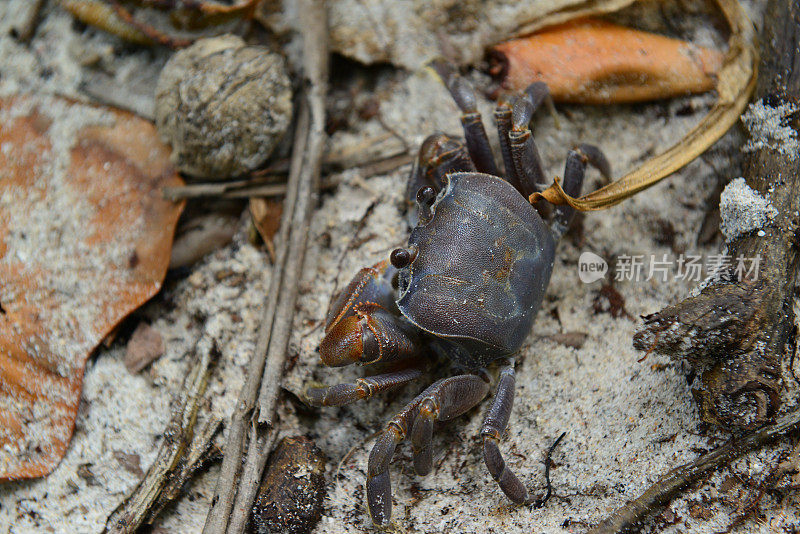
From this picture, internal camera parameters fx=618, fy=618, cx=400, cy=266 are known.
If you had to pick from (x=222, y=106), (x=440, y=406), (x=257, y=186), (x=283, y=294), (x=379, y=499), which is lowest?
(x=379, y=499)

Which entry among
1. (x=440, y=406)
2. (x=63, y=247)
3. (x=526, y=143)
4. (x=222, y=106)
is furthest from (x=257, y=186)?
(x=440, y=406)

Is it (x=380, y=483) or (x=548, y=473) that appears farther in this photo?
(x=548, y=473)

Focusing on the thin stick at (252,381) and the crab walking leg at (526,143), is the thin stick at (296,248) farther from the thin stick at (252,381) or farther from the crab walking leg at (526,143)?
the crab walking leg at (526,143)

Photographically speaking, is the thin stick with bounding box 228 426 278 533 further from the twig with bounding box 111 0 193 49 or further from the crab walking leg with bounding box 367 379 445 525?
the twig with bounding box 111 0 193 49

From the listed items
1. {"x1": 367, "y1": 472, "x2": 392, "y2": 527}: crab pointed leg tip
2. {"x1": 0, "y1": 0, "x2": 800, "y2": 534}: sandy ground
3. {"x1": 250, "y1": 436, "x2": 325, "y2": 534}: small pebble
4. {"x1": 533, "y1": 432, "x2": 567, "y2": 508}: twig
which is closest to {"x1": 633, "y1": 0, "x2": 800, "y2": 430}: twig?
{"x1": 0, "y1": 0, "x2": 800, "y2": 534}: sandy ground

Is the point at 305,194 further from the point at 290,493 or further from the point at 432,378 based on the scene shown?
the point at 290,493

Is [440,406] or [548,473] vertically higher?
[440,406]

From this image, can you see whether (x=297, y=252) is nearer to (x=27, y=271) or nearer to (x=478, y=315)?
(x=478, y=315)

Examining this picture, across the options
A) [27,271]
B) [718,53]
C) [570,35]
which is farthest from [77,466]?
[718,53]
